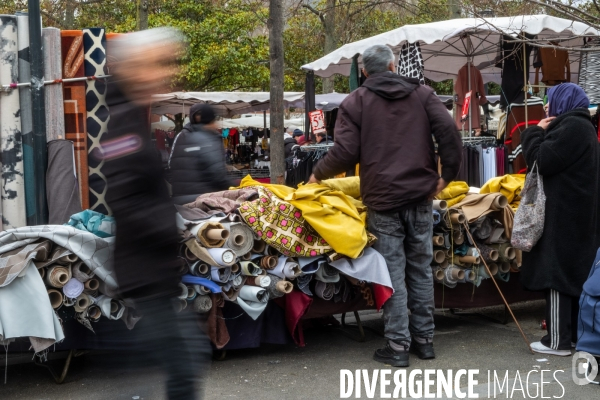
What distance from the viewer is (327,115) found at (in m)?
14.1

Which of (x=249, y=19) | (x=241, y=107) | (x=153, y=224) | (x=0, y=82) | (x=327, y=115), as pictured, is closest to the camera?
(x=153, y=224)

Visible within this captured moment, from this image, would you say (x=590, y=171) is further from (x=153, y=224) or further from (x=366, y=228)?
(x=153, y=224)

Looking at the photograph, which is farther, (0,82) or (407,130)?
(0,82)

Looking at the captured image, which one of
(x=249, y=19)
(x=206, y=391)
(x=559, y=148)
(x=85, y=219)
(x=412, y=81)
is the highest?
(x=249, y=19)

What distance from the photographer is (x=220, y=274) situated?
4.93m

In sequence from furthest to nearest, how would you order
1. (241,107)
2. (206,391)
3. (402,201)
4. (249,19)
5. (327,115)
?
(249,19)
(241,107)
(327,115)
(402,201)
(206,391)

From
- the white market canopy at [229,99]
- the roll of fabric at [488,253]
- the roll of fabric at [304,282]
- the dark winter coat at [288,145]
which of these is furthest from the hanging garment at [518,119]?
the white market canopy at [229,99]

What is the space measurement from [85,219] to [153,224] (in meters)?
1.93

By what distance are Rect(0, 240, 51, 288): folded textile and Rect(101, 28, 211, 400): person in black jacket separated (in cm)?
154

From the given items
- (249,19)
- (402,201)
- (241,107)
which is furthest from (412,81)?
(249,19)

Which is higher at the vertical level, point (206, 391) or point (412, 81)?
point (412, 81)

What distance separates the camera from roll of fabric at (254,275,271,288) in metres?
5.04

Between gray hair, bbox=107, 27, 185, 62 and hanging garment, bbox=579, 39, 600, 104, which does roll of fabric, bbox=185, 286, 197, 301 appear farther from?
hanging garment, bbox=579, 39, 600, 104

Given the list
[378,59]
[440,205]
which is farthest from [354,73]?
[378,59]
